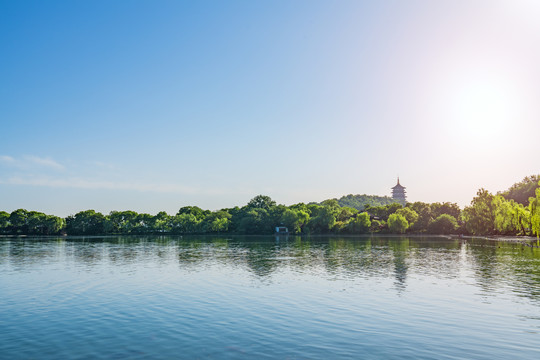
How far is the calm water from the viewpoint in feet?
49.2

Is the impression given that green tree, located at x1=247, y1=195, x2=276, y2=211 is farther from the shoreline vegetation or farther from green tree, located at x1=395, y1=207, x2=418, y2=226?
green tree, located at x1=395, y1=207, x2=418, y2=226

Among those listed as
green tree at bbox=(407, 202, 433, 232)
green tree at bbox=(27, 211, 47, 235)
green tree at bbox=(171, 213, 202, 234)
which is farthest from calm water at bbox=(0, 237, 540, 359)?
green tree at bbox=(27, 211, 47, 235)

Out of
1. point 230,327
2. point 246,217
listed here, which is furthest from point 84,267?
point 246,217

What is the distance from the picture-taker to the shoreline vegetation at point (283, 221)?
143 metres

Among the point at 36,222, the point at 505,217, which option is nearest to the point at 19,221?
the point at 36,222

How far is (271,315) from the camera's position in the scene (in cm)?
2055

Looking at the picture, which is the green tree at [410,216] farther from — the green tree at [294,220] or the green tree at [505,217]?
the green tree at [505,217]

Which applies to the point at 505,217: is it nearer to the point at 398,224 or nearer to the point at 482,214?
the point at 482,214

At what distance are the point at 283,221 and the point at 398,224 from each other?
45769mm

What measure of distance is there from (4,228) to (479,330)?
19855 cm

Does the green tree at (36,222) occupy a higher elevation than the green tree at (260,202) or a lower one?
lower

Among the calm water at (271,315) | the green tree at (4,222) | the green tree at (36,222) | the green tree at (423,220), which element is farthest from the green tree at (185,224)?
the calm water at (271,315)

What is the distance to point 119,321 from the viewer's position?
762 inches

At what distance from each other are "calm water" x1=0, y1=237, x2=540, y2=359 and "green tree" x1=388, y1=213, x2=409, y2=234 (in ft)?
356
